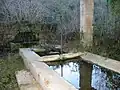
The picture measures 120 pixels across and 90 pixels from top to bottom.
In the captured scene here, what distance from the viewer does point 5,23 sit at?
7582mm

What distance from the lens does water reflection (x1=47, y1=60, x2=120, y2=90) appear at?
408cm

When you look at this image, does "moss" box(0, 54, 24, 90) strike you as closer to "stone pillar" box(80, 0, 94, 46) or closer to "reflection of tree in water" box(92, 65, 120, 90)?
"reflection of tree in water" box(92, 65, 120, 90)

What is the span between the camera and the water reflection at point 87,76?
408 centimetres

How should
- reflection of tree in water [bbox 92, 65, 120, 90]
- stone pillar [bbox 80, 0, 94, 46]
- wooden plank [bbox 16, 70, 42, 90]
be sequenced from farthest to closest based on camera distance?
stone pillar [bbox 80, 0, 94, 46] → reflection of tree in water [bbox 92, 65, 120, 90] → wooden plank [bbox 16, 70, 42, 90]

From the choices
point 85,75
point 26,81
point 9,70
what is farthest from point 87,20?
point 26,81

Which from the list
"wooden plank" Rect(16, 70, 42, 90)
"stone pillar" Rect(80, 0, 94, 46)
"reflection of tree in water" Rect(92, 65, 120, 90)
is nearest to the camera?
"wooden plank" Rect(16, 70, 42, 90)

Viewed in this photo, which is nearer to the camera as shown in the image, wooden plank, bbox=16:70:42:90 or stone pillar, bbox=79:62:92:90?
wooden plank, bbox=16:70:42:90

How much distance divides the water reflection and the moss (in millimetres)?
993

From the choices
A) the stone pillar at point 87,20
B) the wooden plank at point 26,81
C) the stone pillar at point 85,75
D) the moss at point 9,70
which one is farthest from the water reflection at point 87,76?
the stone pillar at point 87,20

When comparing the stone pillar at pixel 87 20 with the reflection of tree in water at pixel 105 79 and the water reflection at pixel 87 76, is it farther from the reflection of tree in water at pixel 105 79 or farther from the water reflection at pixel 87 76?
the reflection of tree in water at pixel 105 79

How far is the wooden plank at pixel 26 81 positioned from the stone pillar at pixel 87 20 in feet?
10.1

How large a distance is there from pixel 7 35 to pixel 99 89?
4.77 meters

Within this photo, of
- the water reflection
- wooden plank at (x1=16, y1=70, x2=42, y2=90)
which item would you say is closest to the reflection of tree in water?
the water reflection

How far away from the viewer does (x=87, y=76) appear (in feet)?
15.3
